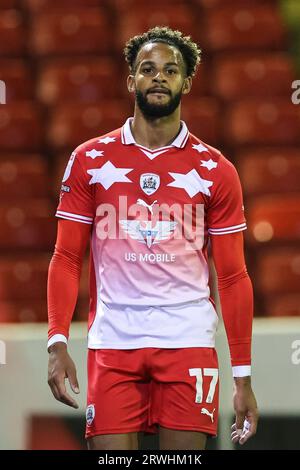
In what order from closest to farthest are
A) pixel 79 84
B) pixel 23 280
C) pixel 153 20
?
pixel 23 280
pixel 79 84
pixel 153 20

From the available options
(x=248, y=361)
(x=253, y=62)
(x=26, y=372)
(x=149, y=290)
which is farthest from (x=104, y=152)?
(x=253, y=62)

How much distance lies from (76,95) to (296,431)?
2275mm

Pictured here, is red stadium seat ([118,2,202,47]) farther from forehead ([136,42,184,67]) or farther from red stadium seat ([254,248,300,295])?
forehead ([136,42,184,67])

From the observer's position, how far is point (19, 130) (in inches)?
207

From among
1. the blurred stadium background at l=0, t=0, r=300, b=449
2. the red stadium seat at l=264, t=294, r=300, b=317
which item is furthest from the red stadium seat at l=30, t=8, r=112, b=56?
the red stadium seat at l=264, t=294, r=300, b=317

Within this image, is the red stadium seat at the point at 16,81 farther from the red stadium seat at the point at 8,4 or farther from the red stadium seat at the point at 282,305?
the red stadium seat at the point at 282,305

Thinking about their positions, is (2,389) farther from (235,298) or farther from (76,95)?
(76,95)

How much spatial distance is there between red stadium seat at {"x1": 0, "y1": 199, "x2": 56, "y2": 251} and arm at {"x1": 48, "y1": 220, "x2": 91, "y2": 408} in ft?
6.24

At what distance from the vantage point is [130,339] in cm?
279

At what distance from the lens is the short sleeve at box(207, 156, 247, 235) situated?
2857 mm

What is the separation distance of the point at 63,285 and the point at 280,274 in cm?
201

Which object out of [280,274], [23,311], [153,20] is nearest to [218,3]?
[153,20]

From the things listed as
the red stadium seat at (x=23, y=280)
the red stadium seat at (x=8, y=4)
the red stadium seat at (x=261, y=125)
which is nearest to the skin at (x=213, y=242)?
the red stadium seat at (x=23, y=280)

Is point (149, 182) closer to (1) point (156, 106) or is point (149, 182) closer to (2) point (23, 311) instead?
(1) point (156, 106)
